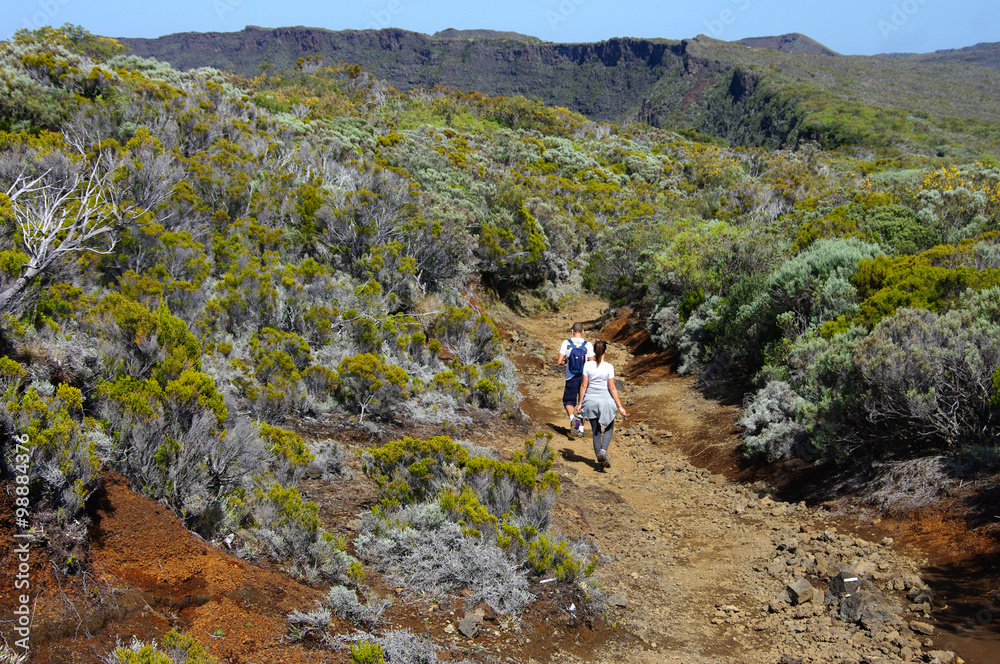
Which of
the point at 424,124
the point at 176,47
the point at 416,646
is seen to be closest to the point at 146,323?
the point at 416,646

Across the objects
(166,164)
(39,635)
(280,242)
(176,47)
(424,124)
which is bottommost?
(39,635)

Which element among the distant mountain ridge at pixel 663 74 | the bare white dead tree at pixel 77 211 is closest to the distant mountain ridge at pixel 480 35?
Answer: the distant mountain ridge at pixel 663 74

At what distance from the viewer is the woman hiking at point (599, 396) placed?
22.4 ft

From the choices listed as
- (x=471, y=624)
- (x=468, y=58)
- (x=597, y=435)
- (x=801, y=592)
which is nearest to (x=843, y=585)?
(x=801, y=592)

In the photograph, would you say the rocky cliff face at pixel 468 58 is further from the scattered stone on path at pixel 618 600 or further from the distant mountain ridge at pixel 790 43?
the scattered stone on path at pixel 618 600

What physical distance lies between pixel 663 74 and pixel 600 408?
110 meters

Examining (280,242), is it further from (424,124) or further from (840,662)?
(424,124)

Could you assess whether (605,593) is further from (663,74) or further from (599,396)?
(663,74)

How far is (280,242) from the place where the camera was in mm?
9695

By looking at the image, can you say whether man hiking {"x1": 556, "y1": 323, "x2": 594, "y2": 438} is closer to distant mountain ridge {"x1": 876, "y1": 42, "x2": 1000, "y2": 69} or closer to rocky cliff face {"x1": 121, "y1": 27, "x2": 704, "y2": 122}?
rocky cliff face {"x1": 121, "y1": 27, "x2": 704, "y2": 122}

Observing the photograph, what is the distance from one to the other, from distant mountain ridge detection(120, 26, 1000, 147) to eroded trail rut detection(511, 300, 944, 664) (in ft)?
176

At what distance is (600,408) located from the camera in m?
6.82

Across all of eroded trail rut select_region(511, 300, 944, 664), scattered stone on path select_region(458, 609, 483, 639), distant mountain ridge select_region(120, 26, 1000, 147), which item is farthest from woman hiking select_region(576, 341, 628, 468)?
distant mountain ridge select_region(120, 26, 1000, 147)

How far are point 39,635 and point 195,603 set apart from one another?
676mm
